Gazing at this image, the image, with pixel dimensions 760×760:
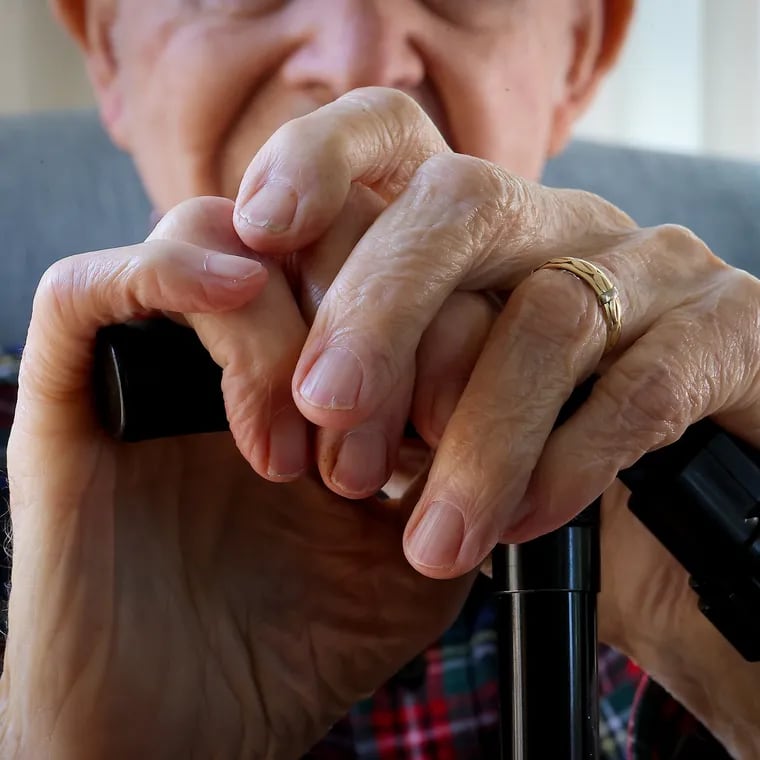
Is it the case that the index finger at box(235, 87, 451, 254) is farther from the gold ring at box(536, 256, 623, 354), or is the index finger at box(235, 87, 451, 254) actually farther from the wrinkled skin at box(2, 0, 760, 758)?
the gold ring at box(536, 256, 623, 354)

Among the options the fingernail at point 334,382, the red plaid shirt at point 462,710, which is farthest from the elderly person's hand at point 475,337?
the red plaid shirt at point 462,710

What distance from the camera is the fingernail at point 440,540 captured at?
33 centimetres

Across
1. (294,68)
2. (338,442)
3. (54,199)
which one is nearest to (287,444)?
(338,442)

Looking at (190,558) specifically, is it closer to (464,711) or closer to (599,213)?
(599,213)

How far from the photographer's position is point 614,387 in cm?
38

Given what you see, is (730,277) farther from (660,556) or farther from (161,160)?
(161,160)

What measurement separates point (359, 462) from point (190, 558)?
0.24 metres

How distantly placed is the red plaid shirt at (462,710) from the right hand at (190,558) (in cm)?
23

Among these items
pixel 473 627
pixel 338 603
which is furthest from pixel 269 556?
pixel 473 627

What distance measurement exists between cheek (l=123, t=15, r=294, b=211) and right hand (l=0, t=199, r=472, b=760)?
35 cm

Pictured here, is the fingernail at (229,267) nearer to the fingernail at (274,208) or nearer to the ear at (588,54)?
the fingernail at (274,208)

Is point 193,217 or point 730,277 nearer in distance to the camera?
point 193,217

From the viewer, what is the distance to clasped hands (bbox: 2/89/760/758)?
336 mm

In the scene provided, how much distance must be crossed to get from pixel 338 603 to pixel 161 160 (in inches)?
20.2
